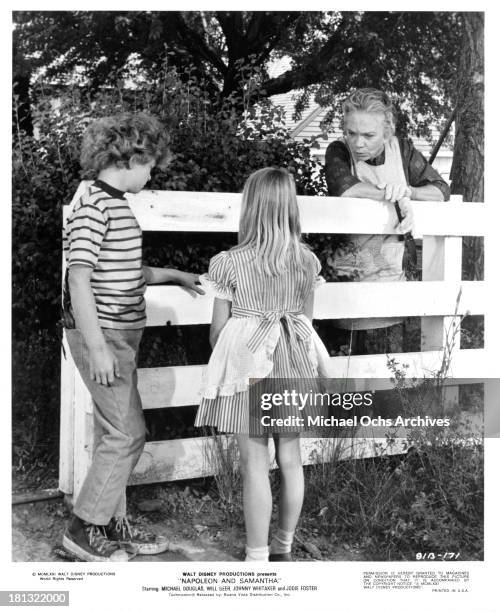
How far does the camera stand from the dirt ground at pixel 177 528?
2.72 meters

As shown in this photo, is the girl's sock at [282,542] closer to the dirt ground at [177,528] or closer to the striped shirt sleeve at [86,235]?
the dirt ground at [177,528]

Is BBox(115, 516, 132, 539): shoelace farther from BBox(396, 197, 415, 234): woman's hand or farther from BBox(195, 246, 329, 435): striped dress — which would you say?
BBox(396, 197, 415, 234): woman's hand

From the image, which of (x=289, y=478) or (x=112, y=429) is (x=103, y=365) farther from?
(x=289, y=478)

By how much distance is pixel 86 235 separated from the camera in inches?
95.8

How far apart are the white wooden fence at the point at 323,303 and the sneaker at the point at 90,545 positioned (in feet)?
0.95

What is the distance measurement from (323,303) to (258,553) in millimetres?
1089

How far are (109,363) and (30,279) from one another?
37.4 inches

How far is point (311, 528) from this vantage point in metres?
2.90

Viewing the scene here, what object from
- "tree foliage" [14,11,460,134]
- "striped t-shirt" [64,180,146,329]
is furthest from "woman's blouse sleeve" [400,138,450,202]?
"striped t-shirt" [64,180,146,329]

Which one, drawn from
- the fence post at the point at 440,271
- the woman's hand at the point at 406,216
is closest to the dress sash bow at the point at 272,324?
the woman's hand at the point at 406,216

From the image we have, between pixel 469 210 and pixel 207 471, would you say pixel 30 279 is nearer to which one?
pixel 207 471

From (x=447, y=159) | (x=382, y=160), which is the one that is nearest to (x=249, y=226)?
(x=382, y=160)

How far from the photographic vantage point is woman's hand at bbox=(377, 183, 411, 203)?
10.6ft

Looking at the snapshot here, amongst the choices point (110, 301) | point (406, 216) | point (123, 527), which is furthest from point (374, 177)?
point (123, 527)
